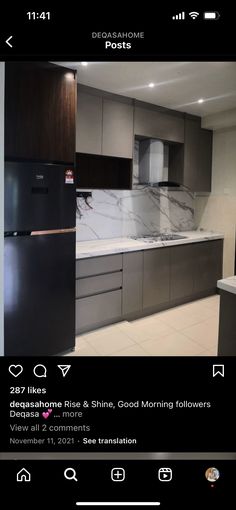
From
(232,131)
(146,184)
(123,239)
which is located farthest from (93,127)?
(232,131)

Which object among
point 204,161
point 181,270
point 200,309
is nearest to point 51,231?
point 181,270

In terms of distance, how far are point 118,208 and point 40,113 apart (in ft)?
4.78

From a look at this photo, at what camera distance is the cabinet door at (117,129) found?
245 centimetres

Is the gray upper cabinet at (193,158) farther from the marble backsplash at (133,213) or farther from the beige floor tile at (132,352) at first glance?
the beige floor tile at (132,352)

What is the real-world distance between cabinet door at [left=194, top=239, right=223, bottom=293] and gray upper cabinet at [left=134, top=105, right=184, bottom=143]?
4.03ft

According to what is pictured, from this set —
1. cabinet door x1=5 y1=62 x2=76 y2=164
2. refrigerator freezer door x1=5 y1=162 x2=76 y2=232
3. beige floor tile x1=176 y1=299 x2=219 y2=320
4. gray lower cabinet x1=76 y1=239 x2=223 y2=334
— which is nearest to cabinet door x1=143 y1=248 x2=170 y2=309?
gray lower cabinet x1=76 y1=239 x2=223 y2=334

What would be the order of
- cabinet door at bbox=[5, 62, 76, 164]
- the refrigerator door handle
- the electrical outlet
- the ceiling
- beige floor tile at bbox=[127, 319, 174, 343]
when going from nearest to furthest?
1. cabinet door at bbox=[5, 62, 76, 164]
2. the refrigerator door handle
3. the ceiling
4. beige floor tile at bbox=[127, 319, 174, 343]
5. the electrical outlet
